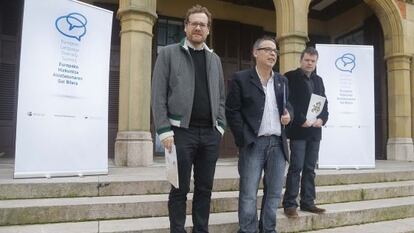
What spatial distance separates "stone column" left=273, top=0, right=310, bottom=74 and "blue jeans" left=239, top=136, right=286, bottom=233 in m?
4.57

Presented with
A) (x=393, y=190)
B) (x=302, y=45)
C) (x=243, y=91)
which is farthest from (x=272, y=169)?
(x=302, y=45)

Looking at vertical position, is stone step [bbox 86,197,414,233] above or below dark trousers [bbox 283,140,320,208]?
below

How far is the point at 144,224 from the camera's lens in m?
3.43

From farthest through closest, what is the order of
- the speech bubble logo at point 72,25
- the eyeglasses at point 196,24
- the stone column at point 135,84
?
the stone column at point 135,84 → the speech bubble logo at point 72,25 → the eyeglasses at point 196,24

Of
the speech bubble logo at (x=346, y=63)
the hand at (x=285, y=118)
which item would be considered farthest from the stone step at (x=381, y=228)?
the speech bubble logo at (x=346, y=63)

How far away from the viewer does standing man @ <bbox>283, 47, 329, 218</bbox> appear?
378 centimetres

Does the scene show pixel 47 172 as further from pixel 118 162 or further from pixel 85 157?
pixel 118 162

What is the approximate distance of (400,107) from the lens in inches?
354

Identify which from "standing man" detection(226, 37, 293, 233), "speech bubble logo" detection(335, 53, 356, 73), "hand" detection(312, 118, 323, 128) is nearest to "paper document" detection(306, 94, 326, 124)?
"hand" detection(312, 118, 323, 128)

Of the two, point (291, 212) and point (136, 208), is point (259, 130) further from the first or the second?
point (136, 208)

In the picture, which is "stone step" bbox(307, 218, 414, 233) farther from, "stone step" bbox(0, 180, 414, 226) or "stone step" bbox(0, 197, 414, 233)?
"stone step" bbox(0, 180, 414, 226)

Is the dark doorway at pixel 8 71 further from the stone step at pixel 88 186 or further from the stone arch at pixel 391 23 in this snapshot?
the stone arch at pixel 391 23

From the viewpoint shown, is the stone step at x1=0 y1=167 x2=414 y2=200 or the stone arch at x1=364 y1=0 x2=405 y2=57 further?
the stone arch at x1=364 y1=0 x2=405 y2=57

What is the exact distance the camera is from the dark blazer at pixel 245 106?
3.09 m
